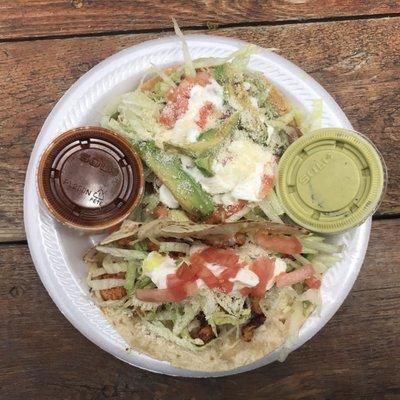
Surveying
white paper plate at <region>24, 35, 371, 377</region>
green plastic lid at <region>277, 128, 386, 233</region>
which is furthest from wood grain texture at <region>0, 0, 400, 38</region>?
green plastic lid at <region>277, 128, 386, 233</region>

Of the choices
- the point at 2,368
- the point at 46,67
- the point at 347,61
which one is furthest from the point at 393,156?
the point at 2,368

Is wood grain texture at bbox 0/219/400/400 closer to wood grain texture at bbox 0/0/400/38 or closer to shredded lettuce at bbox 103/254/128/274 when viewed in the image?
shredded lettuce at bbox 103/254/128/274

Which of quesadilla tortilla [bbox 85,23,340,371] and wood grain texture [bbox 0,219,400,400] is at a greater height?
quesadilla tortilla [bbox 85,23,340,371]

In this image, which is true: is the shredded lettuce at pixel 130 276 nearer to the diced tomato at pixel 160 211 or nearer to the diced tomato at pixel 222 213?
the diced tomato at pixel 160 211

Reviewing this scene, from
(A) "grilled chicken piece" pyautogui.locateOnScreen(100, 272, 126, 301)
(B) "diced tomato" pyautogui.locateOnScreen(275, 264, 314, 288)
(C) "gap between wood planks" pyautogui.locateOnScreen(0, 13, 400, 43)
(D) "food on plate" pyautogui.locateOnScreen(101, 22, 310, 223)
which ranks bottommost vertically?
(A) "grilled chicken piece" pyautogui.locateOnScreen(100, 272, 126, 301)

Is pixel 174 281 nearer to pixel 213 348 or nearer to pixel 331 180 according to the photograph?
pixel 213 348

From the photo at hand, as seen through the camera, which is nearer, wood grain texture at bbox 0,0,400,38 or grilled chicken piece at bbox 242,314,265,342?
grilled chicken piece at bbox 242,314,265,342

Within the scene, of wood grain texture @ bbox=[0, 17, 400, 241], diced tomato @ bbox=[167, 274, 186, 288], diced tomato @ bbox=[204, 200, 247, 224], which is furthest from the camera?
wood grain texture @ bbox=[0, 17, 400, 241]

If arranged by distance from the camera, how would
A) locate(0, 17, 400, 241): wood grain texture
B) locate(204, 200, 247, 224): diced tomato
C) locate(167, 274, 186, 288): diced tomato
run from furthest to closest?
locate(0, 17, 400, 241): wood grain texture < locate(204, 200, 247, 224): diced tomato < locate(167, 274, 186, 288): diced tomato
